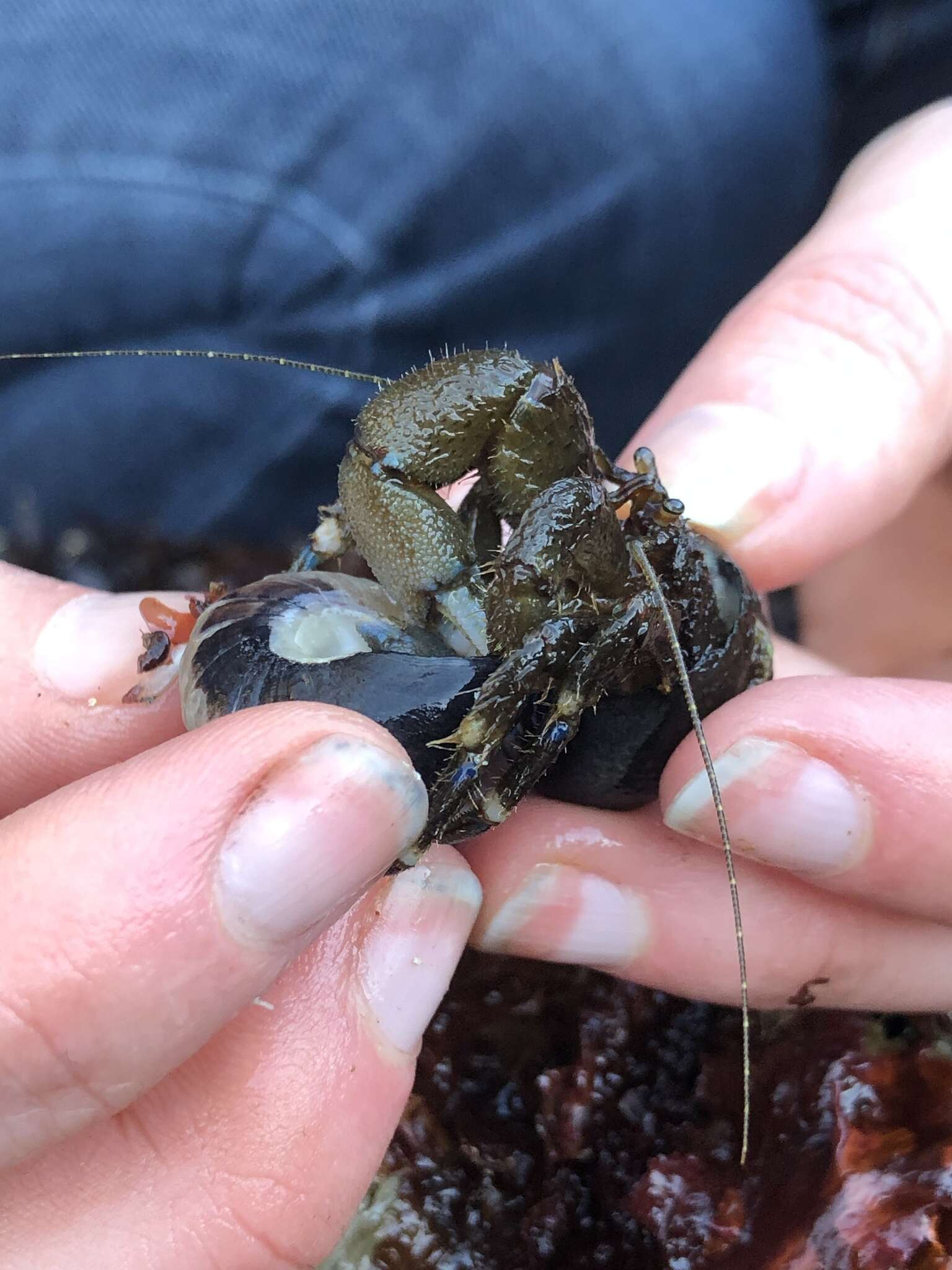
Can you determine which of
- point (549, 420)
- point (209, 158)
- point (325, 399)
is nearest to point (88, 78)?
point (209, 158)

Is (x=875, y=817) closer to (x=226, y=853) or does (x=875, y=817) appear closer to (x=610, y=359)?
(x=226, y=853)

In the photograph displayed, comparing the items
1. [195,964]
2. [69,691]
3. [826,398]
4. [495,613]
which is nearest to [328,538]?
[495,613]

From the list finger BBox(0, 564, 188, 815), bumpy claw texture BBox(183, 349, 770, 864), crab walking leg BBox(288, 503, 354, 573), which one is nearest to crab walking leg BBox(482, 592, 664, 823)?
bumpy claw texture BBox(183, 349, 770, 864)

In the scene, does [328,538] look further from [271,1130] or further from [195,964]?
[271,1130]

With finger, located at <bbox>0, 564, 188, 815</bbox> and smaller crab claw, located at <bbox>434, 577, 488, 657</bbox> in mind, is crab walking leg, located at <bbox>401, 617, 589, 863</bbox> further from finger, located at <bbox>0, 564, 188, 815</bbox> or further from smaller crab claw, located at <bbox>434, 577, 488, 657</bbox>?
finger, located at <bbox>0, 564, 188, 815</bbox>

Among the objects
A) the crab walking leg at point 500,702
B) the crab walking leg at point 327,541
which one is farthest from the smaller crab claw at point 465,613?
the crab walking leg at point 327,541

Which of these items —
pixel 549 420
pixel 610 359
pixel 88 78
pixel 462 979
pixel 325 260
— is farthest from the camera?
pixel 610 359
